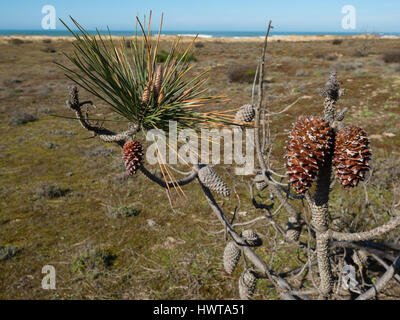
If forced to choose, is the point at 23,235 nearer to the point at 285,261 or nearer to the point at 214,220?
the point at 214,220

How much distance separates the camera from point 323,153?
1042 millimetres

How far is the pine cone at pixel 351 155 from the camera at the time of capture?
3.37ft

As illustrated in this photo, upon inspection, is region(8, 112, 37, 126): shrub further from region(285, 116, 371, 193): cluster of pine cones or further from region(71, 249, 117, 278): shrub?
region(285, 116, 371, 193): cluster of pine cones

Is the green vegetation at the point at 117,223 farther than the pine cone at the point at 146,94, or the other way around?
the green vegetation at the point at 117,223

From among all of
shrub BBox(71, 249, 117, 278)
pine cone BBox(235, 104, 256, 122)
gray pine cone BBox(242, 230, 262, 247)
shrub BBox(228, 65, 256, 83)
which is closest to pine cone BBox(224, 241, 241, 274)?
gray pine cone BBox(242, 230, 262, 247)

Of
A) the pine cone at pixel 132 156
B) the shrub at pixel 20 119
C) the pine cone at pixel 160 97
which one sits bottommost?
the shrub at pixel 20 119

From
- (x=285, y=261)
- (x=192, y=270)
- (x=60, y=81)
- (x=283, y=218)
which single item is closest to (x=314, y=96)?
(x=283, y=218)

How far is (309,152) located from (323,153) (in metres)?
0.06

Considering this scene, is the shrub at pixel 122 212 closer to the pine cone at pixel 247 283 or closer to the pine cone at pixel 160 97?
the pine cone at pixel 247 283

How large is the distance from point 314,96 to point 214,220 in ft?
30.2

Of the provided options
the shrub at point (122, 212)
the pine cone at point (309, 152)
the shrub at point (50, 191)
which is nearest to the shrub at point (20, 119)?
the shrub at point (50, 191)

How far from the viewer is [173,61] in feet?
5.79

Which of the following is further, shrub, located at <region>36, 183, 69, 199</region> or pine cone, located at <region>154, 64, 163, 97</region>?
shrub, located at <region>36, 183, 69, 199</region>

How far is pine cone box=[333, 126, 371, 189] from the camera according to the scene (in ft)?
3.37
